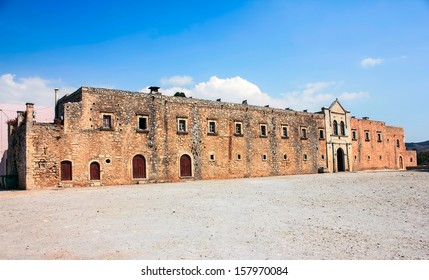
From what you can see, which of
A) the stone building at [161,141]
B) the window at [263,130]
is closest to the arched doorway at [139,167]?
the stone building at [161,141]

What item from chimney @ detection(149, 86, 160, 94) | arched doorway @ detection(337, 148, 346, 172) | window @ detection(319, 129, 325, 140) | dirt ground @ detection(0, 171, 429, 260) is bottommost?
dirt ground @ detection(0, 171, 429, 260)

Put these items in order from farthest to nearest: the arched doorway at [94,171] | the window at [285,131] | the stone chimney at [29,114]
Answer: the window at [285,131] < the arched doorway at [94,171] < the stone chimney at [29,114]

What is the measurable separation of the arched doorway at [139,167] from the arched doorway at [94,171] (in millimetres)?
2524

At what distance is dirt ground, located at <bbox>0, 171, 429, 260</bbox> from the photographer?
532 cm

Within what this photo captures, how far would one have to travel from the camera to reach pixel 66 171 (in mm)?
19469

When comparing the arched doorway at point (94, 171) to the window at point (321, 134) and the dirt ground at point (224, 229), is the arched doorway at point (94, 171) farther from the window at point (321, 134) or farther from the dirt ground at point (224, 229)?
the window at point (321, 134)

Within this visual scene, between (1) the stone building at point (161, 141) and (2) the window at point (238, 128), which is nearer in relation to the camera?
(1) the stone building at point (161, 141)

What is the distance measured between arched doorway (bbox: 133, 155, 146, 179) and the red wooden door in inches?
169

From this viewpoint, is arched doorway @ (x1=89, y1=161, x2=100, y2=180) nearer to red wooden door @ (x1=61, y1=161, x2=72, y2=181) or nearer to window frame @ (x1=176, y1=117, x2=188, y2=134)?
red wooden door @ (x1=61, y1=161, x2=72, y2=181)

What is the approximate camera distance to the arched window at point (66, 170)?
19.4 meters

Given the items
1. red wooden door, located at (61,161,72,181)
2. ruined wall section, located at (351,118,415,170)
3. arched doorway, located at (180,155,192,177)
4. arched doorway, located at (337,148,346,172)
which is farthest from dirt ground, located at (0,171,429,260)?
ruined wall section, located at (351,118,415,170)

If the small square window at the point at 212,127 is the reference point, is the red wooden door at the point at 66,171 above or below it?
below

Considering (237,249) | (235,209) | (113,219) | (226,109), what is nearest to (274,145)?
(226,109)
